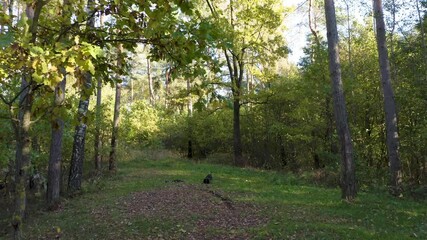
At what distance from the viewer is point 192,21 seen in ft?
10.7

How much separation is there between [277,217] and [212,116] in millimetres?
20211

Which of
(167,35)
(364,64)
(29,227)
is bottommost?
(29,227)

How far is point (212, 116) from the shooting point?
2888cm

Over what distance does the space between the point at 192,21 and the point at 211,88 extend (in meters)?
0.58

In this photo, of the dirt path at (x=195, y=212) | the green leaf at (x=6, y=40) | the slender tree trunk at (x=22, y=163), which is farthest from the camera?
the dirt path at (x=195, y=212)

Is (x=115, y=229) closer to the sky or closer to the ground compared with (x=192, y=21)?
closer to the ground

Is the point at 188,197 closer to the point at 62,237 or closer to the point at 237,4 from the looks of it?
the point at 62,237

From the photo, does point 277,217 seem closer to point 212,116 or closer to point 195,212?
point 195,212

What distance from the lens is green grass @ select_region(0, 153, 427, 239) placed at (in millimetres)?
7562

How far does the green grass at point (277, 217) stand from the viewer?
756 cm

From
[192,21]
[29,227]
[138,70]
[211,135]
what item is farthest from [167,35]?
[138,70]

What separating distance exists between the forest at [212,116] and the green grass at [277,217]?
0.27ft

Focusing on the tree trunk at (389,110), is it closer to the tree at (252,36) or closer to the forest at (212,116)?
the forest at (212,116)

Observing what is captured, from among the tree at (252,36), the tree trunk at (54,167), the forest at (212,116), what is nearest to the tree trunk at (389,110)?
the forest at (212,116)
